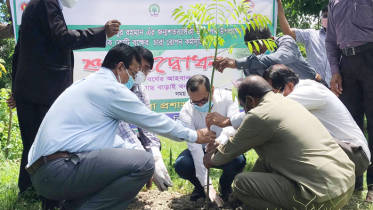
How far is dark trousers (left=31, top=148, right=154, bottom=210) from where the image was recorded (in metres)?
2.88

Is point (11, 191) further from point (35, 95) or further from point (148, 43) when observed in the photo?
point (148, 43)

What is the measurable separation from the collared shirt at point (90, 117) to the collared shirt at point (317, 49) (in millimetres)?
2737

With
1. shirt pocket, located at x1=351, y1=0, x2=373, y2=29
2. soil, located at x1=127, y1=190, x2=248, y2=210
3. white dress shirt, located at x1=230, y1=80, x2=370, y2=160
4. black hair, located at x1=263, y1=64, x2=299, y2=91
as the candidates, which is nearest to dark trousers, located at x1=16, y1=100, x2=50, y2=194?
soil, located at x1=127, y1=190, x2=248, y2=210

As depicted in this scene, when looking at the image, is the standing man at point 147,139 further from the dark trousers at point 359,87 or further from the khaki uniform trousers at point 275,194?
the dark trousers at point 359,87

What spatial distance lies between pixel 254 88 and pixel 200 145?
3.96 feet

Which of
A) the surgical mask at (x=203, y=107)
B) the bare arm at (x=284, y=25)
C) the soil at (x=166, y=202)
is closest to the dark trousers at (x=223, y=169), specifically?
Answer: the soil at (x=166, y=202)

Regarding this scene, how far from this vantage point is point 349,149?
135 inches

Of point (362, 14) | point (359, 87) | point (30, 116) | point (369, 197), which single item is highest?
point (362, 14)

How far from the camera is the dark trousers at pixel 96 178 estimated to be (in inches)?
114

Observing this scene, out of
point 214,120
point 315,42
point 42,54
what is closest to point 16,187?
point 42,54

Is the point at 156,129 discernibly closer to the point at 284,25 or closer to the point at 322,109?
the point at 322,109

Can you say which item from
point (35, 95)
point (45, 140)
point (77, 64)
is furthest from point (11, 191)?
point (77, 64)

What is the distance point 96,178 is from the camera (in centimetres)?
292

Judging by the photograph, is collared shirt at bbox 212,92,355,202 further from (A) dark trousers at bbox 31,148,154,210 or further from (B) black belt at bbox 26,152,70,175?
(B) black belt at bbox 26,152,70,175
